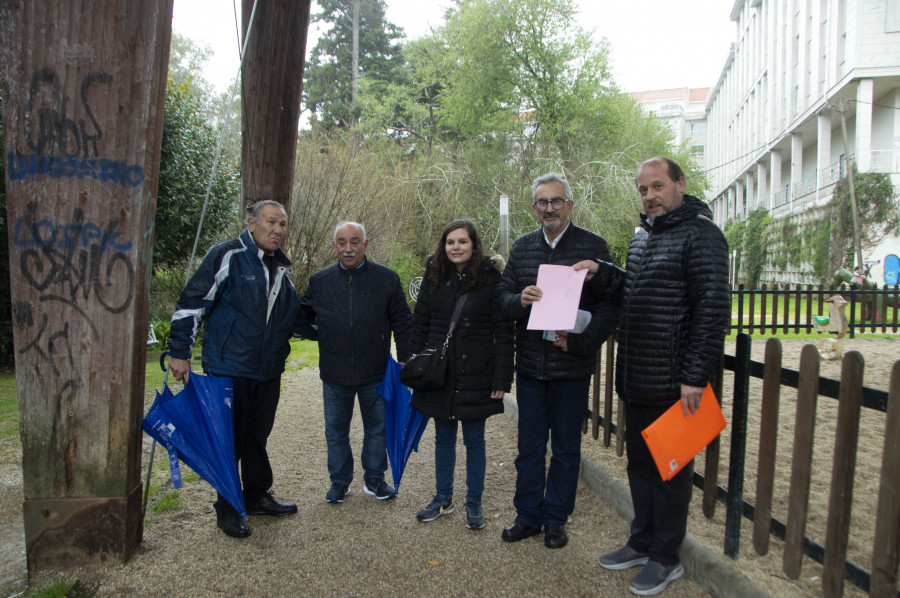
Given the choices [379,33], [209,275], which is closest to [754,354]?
[209,275]

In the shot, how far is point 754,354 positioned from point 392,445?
7.70 m

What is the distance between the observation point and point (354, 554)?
3348mm

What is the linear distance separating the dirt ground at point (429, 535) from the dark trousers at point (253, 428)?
264 mm

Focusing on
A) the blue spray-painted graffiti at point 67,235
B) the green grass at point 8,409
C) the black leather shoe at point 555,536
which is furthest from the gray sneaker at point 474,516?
the green grass at point 8,409

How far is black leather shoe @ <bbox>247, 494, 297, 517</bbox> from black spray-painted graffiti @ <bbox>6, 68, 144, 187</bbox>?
7.05 feet

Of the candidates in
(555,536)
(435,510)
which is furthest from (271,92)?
(555,536)

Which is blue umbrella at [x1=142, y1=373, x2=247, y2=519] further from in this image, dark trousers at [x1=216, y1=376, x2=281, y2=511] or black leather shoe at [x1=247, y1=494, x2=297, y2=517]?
black leather shoe at [x1=247, y1=494, x2=297, y2=517]

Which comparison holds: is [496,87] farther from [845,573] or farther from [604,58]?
[845,573]

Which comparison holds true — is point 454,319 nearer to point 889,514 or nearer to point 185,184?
point 889,514

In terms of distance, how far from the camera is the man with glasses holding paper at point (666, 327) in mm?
2787

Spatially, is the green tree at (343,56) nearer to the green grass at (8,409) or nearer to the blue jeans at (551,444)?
the green grass at (8,409)

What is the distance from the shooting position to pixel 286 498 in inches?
167

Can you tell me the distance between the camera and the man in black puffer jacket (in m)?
2.79

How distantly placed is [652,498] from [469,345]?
1.29 metres
